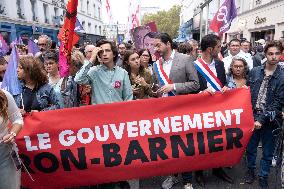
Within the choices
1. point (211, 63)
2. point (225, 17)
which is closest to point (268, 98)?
point (211, 63)

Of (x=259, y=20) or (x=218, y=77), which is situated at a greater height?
(x=259, y=20)

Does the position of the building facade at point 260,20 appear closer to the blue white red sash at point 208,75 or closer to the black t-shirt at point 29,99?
the blue white red sash at point 208,75

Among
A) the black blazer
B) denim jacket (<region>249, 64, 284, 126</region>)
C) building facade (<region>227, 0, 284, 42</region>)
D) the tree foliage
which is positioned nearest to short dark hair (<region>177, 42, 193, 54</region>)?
the black blazer

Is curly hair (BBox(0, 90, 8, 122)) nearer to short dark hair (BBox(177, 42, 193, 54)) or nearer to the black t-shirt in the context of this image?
the black t-shirt

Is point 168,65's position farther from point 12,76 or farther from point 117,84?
point 12,76

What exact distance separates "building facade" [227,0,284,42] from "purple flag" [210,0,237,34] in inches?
460

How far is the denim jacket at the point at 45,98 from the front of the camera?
3.21 meters

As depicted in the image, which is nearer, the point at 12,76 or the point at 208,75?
the point at 12,76

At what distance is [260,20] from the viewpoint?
69.0ft

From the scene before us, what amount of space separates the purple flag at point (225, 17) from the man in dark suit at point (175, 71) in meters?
4.15

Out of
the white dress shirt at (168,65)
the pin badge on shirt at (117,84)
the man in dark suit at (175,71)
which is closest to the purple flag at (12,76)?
the pin badge on shirt at (117,84)

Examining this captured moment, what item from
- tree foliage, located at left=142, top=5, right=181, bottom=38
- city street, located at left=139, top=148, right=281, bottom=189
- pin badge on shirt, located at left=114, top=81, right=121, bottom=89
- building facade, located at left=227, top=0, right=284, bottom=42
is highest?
tree foliage, located at left=142, top=5, right=181, bottom=38

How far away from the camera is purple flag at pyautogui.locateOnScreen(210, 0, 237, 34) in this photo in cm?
744

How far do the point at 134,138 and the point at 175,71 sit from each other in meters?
1.02
